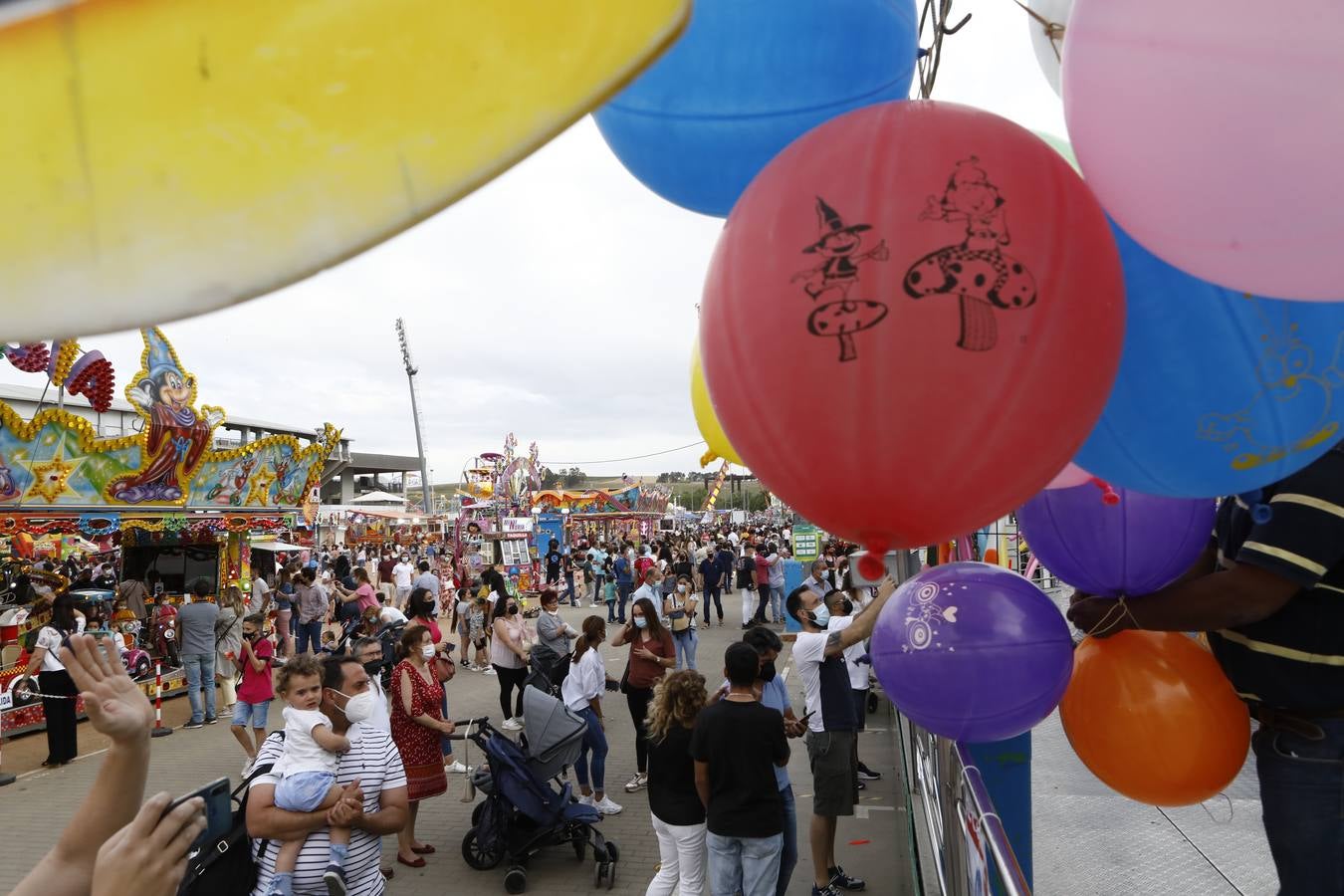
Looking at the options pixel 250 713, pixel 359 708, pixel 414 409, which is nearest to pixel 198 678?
pixel 250 713

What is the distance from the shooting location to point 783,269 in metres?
1.38

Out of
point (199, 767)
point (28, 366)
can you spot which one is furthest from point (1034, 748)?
point (28, 366)

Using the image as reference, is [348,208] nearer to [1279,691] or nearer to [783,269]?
[783,269]

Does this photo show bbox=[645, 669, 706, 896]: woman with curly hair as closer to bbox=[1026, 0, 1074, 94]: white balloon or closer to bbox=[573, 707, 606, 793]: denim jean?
bbox=[573, 707, 606, 793]: denim jean

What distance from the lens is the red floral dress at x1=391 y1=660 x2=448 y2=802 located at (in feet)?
19.4

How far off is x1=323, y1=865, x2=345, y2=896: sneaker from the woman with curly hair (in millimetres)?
1700

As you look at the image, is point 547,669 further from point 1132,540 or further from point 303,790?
point 1132,540

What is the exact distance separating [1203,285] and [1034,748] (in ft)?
18.5

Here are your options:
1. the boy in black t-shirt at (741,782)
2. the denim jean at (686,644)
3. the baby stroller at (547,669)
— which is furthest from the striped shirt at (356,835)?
the denim jean at (686,644)

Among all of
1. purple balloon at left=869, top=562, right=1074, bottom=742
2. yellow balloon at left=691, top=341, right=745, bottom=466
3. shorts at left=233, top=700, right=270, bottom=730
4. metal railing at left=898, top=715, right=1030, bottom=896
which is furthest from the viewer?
shorts at left=233, top=700, right=270, bottom=730

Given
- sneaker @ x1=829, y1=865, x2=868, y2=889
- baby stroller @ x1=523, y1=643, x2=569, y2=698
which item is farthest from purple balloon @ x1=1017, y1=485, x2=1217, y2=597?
baby stroller @ x1=523, y1=643, x2=569, y2=698

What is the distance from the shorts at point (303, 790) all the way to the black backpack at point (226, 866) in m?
0.20

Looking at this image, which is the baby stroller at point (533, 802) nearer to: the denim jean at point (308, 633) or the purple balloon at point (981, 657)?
the purple balloon at point (981, 657)

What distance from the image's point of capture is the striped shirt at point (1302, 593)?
5.67ft
